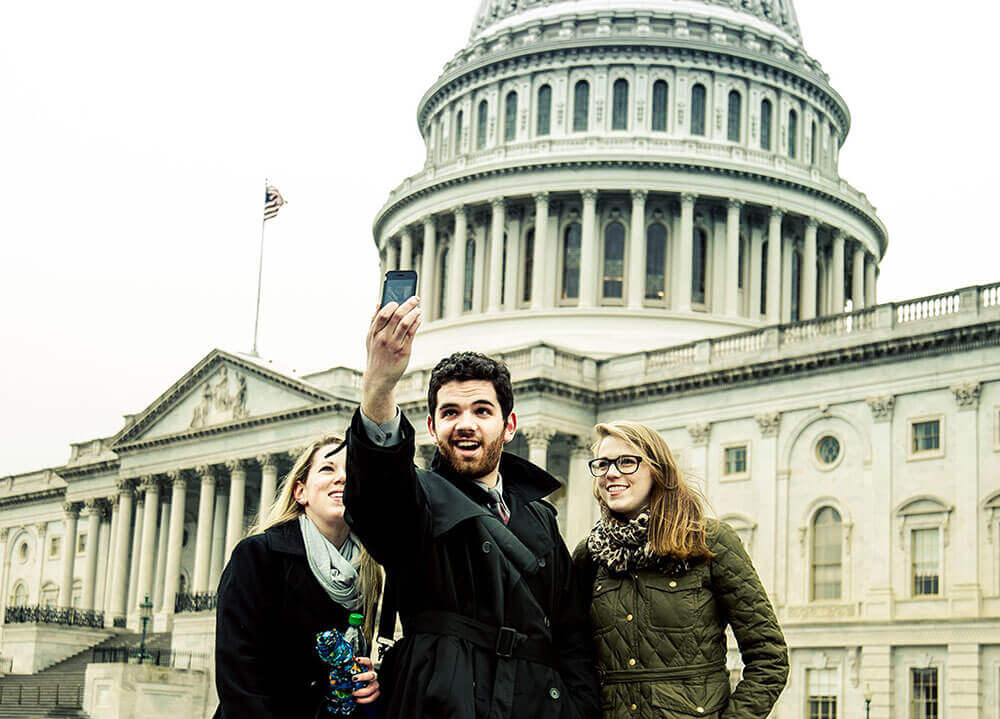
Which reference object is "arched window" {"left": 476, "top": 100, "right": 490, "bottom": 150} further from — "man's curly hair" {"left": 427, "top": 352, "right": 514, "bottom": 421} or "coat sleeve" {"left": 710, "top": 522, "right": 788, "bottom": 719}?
"man's curly hair" {"left": 427, "top": 352, "right": 514, "bottom": 421}

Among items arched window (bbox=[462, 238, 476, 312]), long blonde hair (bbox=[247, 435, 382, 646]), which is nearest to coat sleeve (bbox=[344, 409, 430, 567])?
long blonde hair (bbox=[247, 435, 382, 646])

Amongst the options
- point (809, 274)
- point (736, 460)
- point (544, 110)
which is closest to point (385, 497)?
point (736, 460)

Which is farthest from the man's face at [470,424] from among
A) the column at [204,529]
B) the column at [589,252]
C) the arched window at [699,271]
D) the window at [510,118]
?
the window at [510,118]

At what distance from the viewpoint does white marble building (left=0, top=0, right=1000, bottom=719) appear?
4659cm

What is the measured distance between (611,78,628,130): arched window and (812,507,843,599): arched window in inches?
1161

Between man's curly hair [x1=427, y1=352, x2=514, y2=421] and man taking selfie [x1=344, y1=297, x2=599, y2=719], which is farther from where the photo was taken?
man's curly hair [x1=427, y1=352, x2=514, y2=421]

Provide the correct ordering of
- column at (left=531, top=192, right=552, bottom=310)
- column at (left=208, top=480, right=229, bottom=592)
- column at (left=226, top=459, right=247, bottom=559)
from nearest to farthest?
column at (left=226, top=459, right=247, bottom=559) < column at (left=208, top=480, right=229, bottom=592) < column at (left=531, top=192, right=552, bottom=310)

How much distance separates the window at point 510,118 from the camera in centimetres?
7638

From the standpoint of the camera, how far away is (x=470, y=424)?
22.9 feet

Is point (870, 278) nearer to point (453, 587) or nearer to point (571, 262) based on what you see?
point (571, 262)

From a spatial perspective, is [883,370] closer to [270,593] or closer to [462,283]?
[462,283]

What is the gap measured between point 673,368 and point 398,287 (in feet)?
162

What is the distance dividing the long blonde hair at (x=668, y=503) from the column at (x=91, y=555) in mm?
74735

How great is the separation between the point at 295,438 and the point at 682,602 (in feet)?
184
